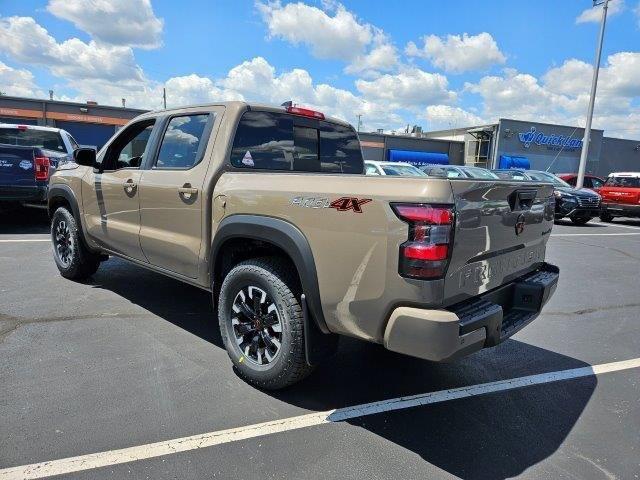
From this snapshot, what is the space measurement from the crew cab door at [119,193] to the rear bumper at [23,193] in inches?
159

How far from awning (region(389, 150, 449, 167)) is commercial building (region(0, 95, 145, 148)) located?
18338mm

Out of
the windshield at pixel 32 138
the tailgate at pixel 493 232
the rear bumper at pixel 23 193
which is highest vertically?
the windshield at pixel 32 138

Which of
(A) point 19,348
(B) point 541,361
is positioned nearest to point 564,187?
(B) point 541,361

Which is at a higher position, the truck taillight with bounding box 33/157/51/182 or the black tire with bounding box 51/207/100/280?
the truck taillight with bounding box 33/157/51/182

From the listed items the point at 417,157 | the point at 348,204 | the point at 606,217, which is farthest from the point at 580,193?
the point at 417,157

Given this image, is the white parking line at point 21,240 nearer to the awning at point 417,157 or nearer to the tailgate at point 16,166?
the tailgate at point 16,166

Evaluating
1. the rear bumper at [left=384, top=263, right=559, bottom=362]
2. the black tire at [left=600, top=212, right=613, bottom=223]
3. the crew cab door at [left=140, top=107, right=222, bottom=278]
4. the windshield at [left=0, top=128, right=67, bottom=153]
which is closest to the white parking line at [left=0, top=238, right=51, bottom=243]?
the windshield at [left=0, top=128, right=67, bottom=153]

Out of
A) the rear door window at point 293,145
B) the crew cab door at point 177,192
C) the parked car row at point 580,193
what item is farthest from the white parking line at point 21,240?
the parked car row at point 580,193

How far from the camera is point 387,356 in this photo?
3941 millimetres

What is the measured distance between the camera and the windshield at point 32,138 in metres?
9.39

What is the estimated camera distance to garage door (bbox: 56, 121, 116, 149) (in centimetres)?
2875

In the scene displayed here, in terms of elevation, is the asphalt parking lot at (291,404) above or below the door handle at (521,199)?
below

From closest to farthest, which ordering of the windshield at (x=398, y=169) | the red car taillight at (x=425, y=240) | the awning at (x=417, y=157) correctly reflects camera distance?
the red car taillight at (x=425, y=240) < the windshield at (x=398, y=169) < the awning at (x=417, y=157)

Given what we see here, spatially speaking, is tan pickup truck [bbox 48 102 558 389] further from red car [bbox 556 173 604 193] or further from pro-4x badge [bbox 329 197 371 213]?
red car [bbox 556 173 604 193]
